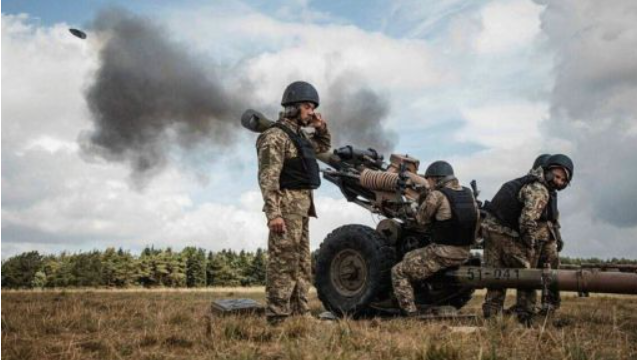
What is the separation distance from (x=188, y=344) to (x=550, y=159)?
19.2 feet

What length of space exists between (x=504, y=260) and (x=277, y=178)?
153 inches

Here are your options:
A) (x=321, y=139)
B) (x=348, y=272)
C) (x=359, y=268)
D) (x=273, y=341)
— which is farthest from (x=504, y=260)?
(x=273, y=341)

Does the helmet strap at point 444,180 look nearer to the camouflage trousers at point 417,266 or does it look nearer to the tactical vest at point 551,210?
the camouflage trousers at point 417,266

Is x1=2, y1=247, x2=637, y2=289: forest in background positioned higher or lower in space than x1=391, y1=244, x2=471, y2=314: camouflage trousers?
higher

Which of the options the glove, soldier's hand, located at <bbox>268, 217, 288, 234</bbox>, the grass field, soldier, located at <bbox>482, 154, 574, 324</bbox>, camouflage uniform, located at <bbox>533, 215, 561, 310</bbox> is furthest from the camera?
camouflage uniform, located at <bbox>533, 215, 561, 310</bbox>

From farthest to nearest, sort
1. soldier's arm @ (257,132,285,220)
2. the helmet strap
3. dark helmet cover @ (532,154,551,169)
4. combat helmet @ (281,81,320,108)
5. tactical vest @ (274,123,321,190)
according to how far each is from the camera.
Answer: dark helmet cover @ (532,154,551,169) → the helmet strap → combat helmet @ (281,81,320,108) → tactical vest @ (274,123,321,190) → soldier's arm @ (257,132,285,220)

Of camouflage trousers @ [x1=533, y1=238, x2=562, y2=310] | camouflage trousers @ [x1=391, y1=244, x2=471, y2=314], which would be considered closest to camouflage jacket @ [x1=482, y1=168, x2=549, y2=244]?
camouflage trousers @ [x1=533, y1=238, x2=562, y2=310]

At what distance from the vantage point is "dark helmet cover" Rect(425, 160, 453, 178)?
854 cm

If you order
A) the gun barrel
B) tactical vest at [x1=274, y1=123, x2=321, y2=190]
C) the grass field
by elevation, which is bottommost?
the grass field

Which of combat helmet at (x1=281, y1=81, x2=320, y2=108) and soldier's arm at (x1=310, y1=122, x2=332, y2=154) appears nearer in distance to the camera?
combat helmet at (x1=281, y1=81, x2=320, y2=108)

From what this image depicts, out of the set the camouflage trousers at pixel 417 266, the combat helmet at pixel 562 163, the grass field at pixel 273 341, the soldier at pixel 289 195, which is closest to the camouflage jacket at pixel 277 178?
the soldier at pixel 289 195

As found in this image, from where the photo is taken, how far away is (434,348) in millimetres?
4102

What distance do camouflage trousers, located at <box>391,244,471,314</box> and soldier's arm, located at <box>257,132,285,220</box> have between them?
235 centimetres

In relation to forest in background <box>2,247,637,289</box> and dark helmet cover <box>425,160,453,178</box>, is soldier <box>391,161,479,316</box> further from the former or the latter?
forest in background <box>2,247,637,289</box>
